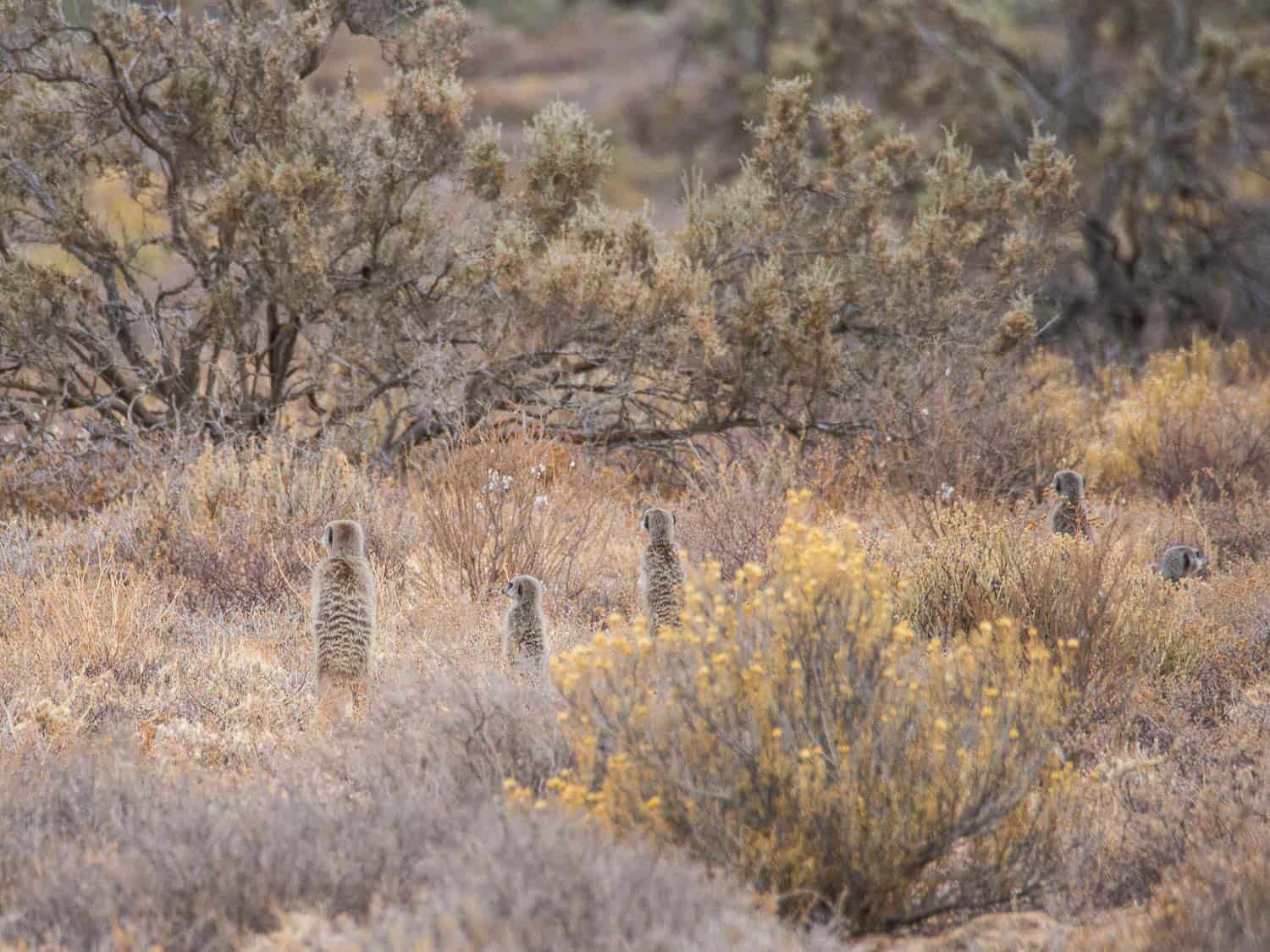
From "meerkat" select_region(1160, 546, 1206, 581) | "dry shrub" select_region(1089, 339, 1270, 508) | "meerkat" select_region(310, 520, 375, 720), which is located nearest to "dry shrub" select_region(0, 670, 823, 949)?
"meerkat" select_region(310, 520, 375, 720)

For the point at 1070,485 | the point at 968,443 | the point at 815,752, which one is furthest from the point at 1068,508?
the point at 815,752

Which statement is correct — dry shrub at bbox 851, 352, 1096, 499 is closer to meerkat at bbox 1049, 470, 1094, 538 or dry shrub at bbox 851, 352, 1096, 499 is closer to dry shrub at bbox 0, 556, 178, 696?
meerkat at bbox 1049, 470, 1094, 538

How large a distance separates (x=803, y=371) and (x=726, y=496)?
236 centimetres

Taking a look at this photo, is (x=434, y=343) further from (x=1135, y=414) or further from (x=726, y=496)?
(x=1135, y=414)

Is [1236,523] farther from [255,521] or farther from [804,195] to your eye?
[255,521]

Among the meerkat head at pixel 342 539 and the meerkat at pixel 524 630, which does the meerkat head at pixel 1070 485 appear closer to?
the meerkat at pixel 524 630

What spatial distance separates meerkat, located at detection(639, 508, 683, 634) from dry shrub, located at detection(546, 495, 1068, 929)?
58.1 inches

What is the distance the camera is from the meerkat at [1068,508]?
6434mm

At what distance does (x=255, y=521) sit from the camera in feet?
23.1

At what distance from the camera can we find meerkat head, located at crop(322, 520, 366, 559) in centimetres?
501

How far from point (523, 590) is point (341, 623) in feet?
2.45

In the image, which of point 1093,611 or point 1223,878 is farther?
point 1093,611

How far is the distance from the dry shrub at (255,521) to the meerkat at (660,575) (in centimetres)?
183

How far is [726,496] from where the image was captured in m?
6.85
